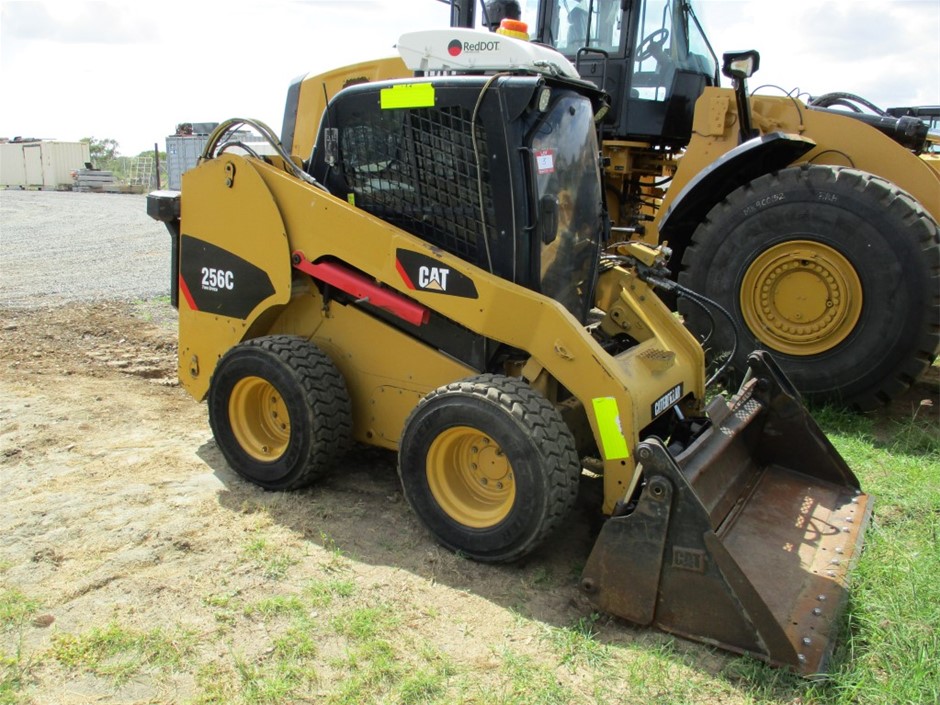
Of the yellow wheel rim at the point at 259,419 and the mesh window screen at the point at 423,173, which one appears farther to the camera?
the yellow wheel rim at the point at 259,419

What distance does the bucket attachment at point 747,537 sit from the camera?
2693 mm

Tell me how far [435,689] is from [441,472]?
0.99 m

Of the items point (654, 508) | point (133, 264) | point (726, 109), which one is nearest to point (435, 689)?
point (654, 508)

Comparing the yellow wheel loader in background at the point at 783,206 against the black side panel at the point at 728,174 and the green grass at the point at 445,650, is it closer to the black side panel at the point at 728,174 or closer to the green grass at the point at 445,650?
the black side panel at the point at 728,174

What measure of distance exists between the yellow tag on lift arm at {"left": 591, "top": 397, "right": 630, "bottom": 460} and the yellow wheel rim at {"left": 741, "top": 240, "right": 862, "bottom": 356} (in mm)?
2493

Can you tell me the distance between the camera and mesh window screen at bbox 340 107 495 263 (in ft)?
11.6

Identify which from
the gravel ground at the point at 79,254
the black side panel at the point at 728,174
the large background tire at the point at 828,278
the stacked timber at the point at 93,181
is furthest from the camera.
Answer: the stacked timber at the point at 93,181

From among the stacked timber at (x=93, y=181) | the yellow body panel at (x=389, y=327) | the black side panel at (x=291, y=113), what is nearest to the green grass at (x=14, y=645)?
the yellow body panel at (x=389, y=327)

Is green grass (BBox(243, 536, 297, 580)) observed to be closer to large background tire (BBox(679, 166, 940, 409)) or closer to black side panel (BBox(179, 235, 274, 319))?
black side panel (BBox(179, 235, 274, 319))

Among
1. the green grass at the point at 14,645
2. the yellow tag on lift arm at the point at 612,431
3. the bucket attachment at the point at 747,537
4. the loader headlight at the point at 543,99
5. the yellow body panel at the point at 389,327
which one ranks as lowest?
the green grass at the point at 14,645

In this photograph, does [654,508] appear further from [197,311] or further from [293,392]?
[197,311]

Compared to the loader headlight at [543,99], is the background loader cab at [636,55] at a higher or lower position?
higher

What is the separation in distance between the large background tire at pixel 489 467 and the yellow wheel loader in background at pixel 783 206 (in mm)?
1929

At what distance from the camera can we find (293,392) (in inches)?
146
